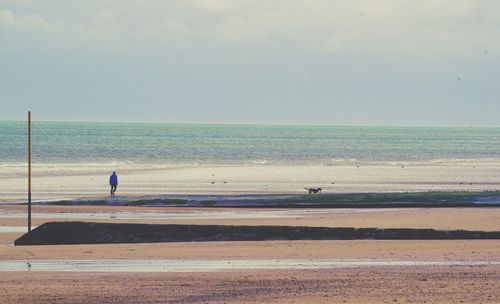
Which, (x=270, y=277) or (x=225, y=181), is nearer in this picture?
(x=270, y=277)

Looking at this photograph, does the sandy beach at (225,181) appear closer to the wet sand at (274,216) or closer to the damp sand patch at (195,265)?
the wet sand at (274,216)

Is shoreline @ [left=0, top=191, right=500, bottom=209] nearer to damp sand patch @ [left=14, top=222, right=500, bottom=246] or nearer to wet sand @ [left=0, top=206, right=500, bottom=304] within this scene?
wet sand @ [left=0, top=206, right=500, bottom=304]

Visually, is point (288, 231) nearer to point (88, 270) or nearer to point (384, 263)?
point (384, 263)

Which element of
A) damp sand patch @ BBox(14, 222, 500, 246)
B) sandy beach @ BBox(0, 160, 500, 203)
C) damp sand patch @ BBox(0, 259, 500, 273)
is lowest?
sandy beach @ BBox(0, 160, 500, 203)

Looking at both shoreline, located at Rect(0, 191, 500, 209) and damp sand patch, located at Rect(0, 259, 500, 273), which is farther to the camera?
shoreline, located at Rect(0, 191, 500, 209)

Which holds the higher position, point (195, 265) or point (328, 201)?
point (328, 201)

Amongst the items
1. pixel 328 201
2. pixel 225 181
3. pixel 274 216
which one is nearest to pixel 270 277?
pixel 274 216

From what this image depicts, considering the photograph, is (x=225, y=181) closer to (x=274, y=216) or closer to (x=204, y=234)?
(x=274, y=216)

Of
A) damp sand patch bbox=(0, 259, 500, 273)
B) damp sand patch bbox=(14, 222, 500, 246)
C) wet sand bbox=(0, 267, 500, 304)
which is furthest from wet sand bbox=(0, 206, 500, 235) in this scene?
wet sand bbox=(0, 267, 500, 304)

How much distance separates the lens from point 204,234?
26906mm

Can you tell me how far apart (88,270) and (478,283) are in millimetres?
8006

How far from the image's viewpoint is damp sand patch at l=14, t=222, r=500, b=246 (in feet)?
87.9

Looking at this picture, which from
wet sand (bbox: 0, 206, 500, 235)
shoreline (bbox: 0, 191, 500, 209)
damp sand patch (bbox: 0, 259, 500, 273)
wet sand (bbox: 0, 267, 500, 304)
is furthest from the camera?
shoreline (bbox: 0, 191, 500, 209)

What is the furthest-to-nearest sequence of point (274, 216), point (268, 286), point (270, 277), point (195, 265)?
point (274, 216) < point (195, 265) < point (270, 277) < point (268, 286)
